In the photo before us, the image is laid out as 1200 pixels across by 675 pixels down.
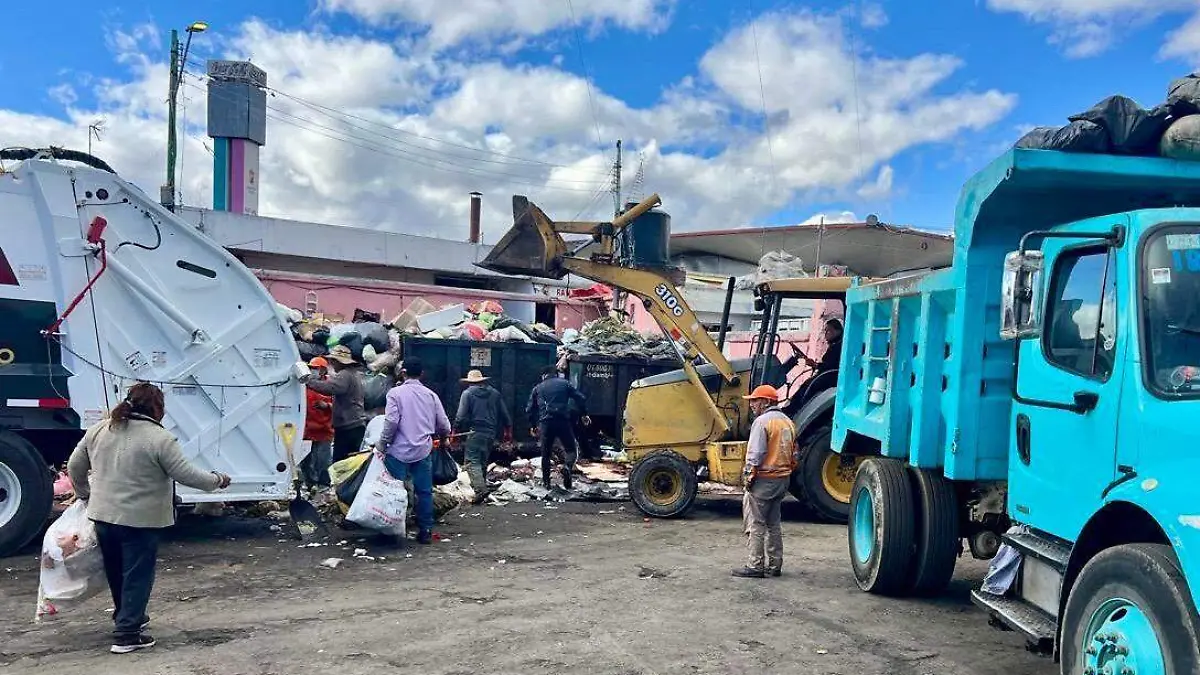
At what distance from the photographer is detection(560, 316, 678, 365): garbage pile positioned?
12414mm

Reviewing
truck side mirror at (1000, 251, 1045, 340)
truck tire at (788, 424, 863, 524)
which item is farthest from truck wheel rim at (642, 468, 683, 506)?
truck side mirror at (1000, 251, 1045, 340)

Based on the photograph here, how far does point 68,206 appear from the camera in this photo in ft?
22.6

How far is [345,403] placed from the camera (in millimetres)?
9094

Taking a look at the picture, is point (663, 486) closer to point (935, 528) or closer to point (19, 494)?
point (935, 528)

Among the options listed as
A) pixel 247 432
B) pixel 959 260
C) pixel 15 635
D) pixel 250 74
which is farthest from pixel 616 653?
pixel 250 74

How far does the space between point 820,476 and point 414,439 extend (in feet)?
12.6

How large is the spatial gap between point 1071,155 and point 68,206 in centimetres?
667

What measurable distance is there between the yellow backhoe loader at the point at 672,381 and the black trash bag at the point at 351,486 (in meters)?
2.68

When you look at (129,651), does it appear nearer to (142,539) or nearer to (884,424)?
(142,539)

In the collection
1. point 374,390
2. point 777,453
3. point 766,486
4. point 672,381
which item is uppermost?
point 672,381

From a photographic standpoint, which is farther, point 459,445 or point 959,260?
point 459,445

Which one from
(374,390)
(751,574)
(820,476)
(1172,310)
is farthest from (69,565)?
(374,390)

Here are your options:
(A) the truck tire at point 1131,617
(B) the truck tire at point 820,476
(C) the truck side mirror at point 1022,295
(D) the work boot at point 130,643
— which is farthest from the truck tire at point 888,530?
(D) the work boot at point 130,643

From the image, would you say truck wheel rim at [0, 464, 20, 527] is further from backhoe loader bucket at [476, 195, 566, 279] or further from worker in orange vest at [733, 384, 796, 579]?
worker in orange vest at [733, 384, 796, 579]
